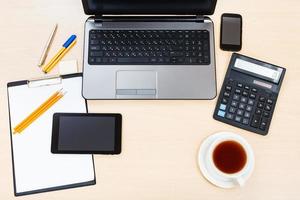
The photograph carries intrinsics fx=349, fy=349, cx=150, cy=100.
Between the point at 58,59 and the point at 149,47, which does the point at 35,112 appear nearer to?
the point at 58,59

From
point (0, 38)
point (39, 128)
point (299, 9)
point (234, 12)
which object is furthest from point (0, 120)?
point (299, 9)

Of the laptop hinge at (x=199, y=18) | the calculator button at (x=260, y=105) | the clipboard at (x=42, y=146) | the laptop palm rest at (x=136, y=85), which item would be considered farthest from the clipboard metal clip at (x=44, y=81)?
the calculator button at (x=260, y=105)

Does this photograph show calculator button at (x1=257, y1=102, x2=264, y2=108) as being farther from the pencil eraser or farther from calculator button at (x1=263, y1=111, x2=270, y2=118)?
the pencil eraser

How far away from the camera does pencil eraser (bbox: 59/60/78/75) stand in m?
0.81

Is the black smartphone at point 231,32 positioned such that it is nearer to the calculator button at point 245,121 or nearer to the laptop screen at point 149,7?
the laptop screen at point 149,7

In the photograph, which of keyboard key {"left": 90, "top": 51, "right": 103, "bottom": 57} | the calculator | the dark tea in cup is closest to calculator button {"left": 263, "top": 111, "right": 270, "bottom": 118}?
the calculator

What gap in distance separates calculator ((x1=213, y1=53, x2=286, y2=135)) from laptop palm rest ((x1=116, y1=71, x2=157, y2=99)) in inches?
6.1

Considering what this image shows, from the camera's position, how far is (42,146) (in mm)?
760

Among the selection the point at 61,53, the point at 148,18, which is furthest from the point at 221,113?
the point at 61,53

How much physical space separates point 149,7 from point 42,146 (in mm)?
394

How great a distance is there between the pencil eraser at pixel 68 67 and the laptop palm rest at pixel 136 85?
0.34 ft

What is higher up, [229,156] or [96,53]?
[96,53]

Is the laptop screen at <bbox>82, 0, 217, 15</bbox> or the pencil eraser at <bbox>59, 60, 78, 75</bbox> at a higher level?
the laptop screen at <bbox>82, 0, 217, 15</bbox>

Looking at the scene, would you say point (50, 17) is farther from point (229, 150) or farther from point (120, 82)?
point (229, 150)
